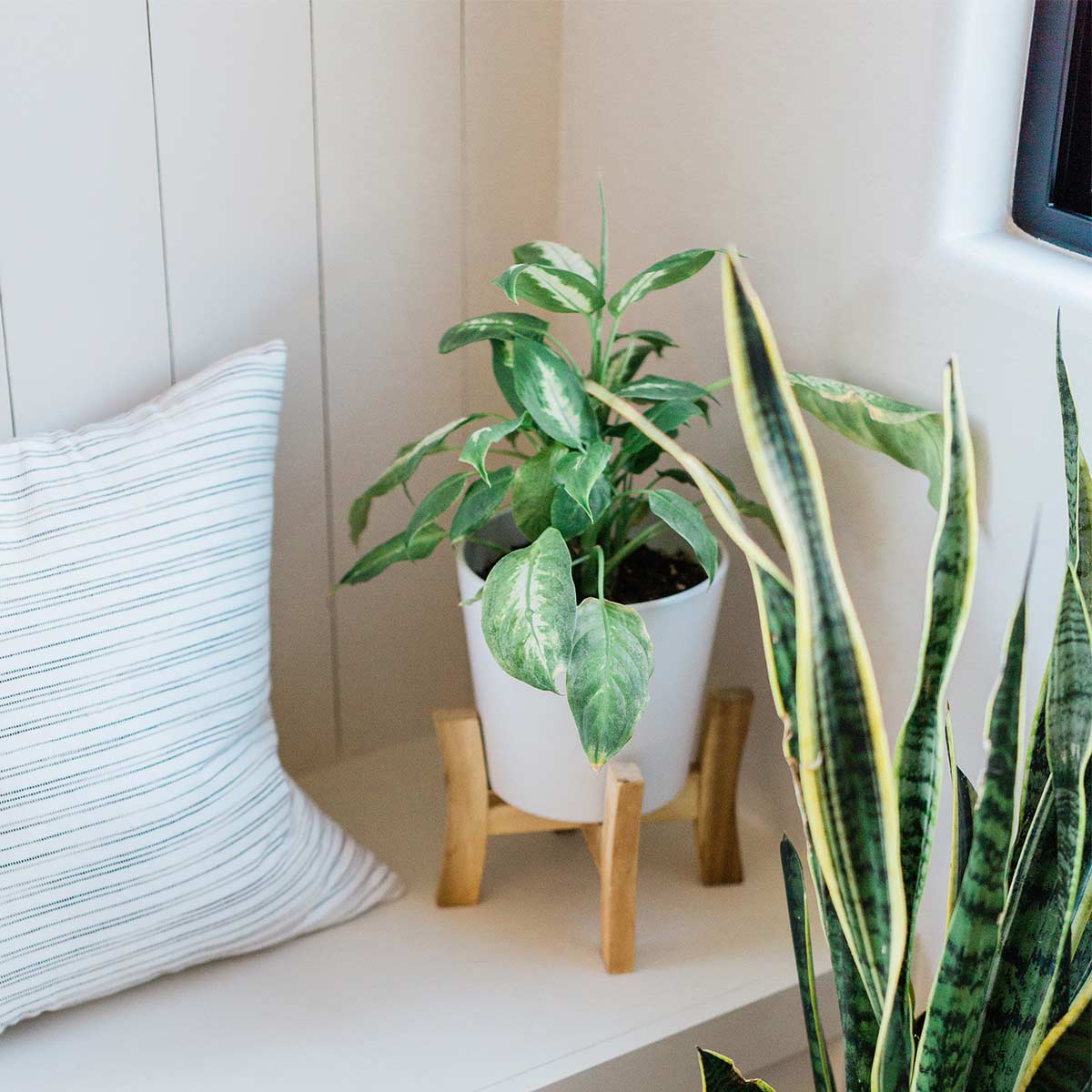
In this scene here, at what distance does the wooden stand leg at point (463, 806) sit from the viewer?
1159 millimetres

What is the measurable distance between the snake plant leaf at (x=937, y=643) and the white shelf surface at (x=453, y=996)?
421 millimetres

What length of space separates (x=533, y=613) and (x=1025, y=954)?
377mm

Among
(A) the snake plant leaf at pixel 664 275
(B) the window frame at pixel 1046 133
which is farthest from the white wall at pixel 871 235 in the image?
(A) the snake plant leaf at pixel 664 275

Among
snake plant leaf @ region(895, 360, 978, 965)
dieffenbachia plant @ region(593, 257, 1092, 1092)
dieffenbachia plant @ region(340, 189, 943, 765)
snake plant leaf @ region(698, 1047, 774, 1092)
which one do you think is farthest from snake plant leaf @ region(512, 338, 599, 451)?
snake plant leaf @ region(698, 1047, 774, 1092)

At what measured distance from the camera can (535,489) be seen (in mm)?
984

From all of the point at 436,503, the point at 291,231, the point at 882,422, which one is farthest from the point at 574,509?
the point at 291,231

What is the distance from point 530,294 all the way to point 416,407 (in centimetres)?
40

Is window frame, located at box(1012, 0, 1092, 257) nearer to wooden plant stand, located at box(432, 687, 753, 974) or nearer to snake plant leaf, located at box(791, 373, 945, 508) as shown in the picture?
snake plant leaf, located at box(791, 373, 945, 508)

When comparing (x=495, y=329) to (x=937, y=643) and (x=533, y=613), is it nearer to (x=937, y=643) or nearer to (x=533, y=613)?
(x=533, y=613)

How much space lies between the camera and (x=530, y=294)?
0.98m

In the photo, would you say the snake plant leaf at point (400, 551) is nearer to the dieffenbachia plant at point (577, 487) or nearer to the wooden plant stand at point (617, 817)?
the dieffenbachia plant at point (577, 487)

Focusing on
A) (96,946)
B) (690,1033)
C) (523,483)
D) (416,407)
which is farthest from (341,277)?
(690,1033)

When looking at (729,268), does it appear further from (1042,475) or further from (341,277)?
(341,277)

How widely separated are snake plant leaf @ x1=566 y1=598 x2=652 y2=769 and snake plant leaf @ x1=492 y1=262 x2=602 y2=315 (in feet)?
0.81
